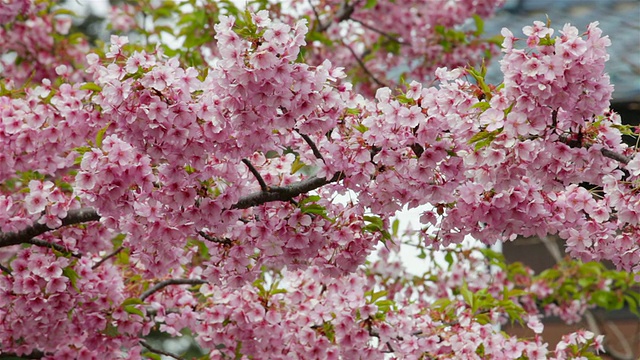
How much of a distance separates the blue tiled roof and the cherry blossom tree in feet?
19.2

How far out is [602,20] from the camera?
11008 millimetres

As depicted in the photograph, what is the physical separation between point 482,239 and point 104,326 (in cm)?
181

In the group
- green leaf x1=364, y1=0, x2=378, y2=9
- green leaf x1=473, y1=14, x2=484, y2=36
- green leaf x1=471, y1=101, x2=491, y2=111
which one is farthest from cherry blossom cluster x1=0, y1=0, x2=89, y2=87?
green leaf x1=471, y1=101, x2=491, y2=111

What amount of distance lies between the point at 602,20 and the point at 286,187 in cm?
896

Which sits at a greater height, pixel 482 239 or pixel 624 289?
pixel 482 239

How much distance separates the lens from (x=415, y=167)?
9.03 feet

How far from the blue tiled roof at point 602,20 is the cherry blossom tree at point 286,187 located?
19.2ft

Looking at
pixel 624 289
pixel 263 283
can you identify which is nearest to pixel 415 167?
pixel 263 283

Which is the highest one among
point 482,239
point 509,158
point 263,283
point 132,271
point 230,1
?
point 509,158

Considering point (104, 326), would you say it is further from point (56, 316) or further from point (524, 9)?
point (524, 9)

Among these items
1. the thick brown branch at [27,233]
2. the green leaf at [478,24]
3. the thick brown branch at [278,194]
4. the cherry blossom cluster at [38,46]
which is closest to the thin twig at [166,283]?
the thick brown branch at [27,233]

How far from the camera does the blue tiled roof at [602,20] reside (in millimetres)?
9602

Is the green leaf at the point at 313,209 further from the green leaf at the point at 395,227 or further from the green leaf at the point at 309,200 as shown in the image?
the green leaf at the point at 395,227

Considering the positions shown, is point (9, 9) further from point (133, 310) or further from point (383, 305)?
point (383, 305)
